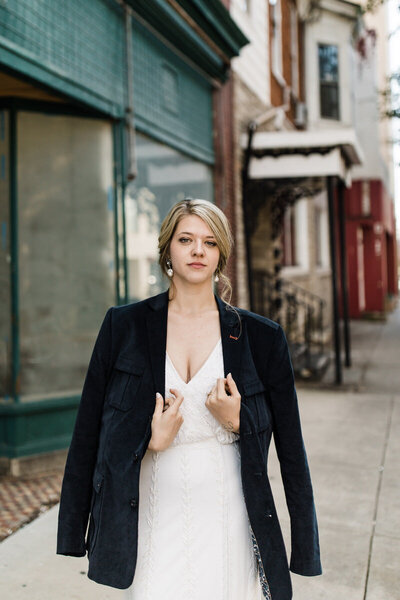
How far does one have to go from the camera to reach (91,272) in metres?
6.03

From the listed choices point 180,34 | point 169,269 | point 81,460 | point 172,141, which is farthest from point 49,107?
point 81,460

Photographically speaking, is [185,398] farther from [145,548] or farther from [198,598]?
[198,598]

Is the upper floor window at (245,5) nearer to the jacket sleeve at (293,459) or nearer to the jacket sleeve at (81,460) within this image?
the jacket sleeve at (293,459)

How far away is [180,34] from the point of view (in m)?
7.20

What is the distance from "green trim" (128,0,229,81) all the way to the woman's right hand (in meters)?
5.18

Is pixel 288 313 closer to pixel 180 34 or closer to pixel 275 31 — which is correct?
pixel 180 34

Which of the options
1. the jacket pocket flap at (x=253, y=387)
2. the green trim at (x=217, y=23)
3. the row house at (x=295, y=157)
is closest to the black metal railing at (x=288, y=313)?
the row house at (x=295, y=157)

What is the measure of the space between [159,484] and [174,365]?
15.7 inches

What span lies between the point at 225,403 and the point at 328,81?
16.5 metres

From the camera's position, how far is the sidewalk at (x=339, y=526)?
3.45 metres

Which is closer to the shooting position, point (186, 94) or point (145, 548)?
point (145, 548)

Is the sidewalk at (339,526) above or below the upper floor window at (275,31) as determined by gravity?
below

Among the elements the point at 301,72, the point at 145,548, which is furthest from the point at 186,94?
the point at 301,72

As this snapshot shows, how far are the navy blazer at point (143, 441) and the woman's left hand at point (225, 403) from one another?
5 centimetres
